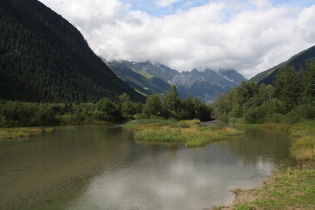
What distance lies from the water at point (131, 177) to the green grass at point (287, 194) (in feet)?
7.49

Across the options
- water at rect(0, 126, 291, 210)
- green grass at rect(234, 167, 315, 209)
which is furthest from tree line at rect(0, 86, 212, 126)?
green grass at rect(234, 167, 315, 209)

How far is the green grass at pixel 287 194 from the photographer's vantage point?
49.3ft

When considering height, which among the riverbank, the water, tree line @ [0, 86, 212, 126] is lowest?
the water

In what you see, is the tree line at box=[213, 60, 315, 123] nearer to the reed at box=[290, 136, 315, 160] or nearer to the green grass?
the reed at box=[290, 136, 315, 160]

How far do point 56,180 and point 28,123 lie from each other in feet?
332

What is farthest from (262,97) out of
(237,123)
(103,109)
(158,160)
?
(158,160)

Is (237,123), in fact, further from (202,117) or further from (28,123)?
(28,123)

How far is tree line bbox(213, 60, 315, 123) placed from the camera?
Result: 82.1m

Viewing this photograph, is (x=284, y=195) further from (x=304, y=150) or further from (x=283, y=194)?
(x=304, y=150)

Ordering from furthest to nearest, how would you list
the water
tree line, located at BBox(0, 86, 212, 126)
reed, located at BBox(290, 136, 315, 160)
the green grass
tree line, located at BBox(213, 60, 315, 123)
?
1. tree line, located at BBox(0, 86, 212, 126)
2. tree line, located at BBox(213, 60, 315, 123)
3. reed, located at BBox(290, 136, 315, 160)
4. the water
5. the green grass

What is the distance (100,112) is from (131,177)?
120793mm

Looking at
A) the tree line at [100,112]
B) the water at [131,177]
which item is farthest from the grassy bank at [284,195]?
the tree line at [100,112]

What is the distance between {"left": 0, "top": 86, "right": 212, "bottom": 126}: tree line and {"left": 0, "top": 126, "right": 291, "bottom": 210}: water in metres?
79.7

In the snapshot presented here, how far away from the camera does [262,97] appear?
127 metres
